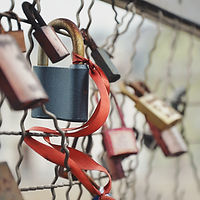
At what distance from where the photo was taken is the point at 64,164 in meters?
0.59

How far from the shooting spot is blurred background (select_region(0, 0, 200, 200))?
931 millimetres

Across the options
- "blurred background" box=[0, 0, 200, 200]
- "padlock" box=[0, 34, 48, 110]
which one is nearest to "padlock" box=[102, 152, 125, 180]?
"blurred background" box=[0, 0, 200, 200]

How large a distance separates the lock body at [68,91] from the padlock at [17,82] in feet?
0.65

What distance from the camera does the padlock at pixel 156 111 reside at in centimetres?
97

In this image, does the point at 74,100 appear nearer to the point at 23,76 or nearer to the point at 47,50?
the point at 47,50

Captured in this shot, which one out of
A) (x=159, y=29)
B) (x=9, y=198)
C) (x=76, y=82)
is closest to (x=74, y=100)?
(x=76, y=82)

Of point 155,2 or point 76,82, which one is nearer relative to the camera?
point 76,82

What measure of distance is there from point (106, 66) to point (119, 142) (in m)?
0.24

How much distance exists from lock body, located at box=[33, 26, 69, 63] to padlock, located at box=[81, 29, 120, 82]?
13cm

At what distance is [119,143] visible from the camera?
2.79 ft

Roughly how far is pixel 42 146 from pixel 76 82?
12cm

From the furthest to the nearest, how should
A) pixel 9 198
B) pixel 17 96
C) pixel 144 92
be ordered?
1. pixel 144 92
2. pixel 9 198
3. pixel 17 96

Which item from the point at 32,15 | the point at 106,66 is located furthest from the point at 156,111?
the point at 32,15

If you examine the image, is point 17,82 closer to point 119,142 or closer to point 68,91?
point 68,91
